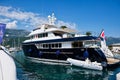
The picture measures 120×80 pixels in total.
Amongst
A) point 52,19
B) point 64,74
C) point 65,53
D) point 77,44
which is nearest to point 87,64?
point 77,44

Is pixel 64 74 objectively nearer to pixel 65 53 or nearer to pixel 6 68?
pixel 65 53

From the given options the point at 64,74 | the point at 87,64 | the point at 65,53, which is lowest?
the point at 64,74

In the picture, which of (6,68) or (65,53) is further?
(65,53)

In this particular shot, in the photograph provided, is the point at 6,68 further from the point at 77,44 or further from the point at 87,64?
the point at 77,44

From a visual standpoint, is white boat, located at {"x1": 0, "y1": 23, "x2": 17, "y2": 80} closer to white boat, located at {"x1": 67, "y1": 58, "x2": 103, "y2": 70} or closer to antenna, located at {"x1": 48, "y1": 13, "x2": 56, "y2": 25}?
white boat, located at {"x1": 67, "y1": 58, "x2": 103, "y2": 70}

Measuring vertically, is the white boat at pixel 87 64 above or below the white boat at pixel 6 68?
below

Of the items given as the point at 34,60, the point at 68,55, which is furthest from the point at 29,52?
the point at 68,55

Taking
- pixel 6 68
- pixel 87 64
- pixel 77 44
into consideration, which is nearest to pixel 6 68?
Answer: pixel 6 68

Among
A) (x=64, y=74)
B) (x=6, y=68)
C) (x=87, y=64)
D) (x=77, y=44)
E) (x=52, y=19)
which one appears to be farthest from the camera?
(x=52, y=19)

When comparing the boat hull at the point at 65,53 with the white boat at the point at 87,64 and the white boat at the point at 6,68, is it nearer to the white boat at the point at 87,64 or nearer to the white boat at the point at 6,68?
the white boat at the point at 87,64

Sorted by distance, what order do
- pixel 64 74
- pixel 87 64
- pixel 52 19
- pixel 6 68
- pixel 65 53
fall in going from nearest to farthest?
pixel 6 68 → pixel 64 74 → pixel 87 64 → pixel 65 53 → pixel 52 19

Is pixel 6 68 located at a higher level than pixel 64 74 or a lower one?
higher

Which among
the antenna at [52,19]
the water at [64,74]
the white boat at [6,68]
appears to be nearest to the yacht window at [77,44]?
the water at [64,74]

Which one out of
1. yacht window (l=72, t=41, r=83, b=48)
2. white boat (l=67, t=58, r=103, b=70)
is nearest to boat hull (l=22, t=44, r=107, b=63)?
yacht window (l=72, t=41, r=83, b=48)
